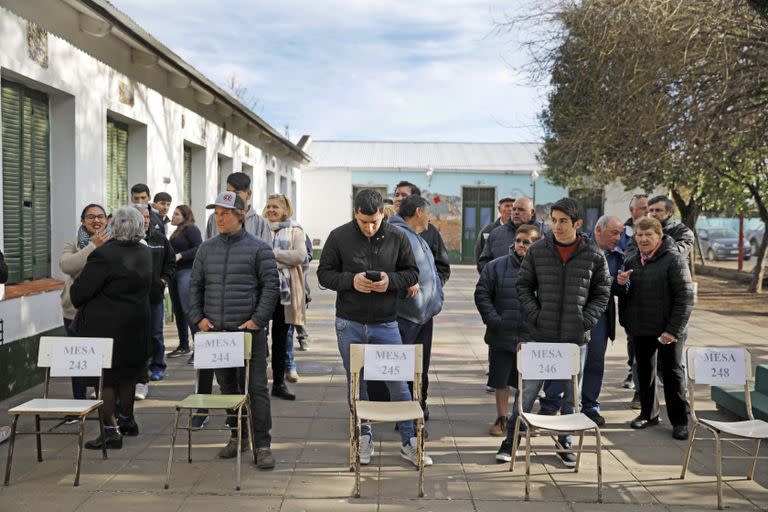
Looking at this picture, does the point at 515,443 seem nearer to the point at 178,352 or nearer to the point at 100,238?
the point at 100,238

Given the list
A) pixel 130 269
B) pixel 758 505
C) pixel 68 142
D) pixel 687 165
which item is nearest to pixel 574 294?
pixel 758 505

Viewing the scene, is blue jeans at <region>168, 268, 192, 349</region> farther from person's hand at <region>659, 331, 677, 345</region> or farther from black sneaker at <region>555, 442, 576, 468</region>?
person's hand at <region>659, 331, 677, 345</region>

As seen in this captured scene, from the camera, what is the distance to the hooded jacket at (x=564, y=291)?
204 inches

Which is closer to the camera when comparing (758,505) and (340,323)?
(758,505)

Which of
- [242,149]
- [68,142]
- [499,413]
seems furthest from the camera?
[242,149]

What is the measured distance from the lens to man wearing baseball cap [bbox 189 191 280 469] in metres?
5.15

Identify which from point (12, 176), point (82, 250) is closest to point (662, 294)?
point (82, 250)

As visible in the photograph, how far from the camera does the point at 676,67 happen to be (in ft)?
32.9

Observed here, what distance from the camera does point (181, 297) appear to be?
28.1 feet

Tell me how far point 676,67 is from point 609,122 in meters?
1.65

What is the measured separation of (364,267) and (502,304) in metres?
1.30

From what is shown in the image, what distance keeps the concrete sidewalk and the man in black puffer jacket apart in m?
0.48

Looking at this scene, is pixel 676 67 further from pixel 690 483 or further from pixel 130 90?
pixel 130 90

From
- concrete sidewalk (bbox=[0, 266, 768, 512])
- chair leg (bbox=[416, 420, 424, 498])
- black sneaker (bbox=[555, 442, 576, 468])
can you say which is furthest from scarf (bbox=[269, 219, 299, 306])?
black sneaker (bbox=[555, 442, 576, 468])
